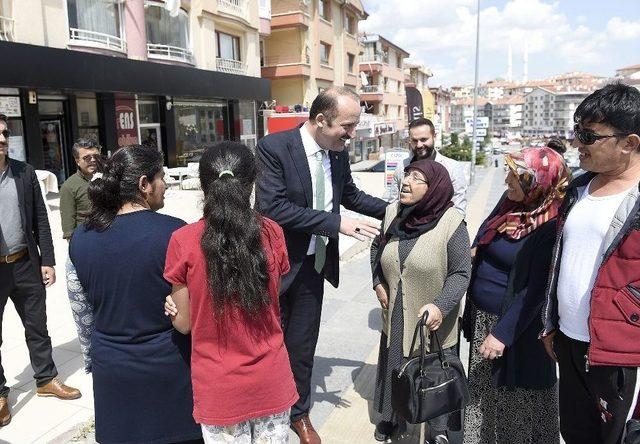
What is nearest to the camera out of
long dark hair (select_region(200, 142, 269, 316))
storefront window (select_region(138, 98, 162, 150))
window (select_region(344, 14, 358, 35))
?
long dark hair (select_region(200, 142, 269, 316))

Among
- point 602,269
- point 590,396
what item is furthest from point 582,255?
point 590,396

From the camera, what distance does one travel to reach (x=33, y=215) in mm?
3508

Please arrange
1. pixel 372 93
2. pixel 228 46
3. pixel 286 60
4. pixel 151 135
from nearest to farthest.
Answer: pixel 151 135
pixel 228 46
pixel 286 60
pixel 372 93

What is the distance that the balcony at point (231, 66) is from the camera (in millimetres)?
20844

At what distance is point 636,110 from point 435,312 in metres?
1.31

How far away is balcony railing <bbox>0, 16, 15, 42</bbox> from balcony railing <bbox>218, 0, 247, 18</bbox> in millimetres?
9391

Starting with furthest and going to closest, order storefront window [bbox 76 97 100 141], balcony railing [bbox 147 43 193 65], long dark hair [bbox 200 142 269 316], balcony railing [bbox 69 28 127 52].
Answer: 1. balcony railing [bbox 147 43 193 65]
2. storefront window [bbox 76 97 100 141]
3. balcony railing [bbox 69 28 127 52]
4. long dark hair [bbox 200 142 269 316]

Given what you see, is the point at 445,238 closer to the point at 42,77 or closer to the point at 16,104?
the point at 42,77

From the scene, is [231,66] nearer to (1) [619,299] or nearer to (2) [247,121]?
(2) [247,121]

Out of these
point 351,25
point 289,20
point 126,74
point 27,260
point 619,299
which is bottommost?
point 27,260

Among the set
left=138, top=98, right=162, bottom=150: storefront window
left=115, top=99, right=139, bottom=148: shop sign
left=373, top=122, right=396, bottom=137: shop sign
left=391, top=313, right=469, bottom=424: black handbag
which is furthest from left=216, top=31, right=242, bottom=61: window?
left=391, top=313, right=469, bottom=424: black handbag

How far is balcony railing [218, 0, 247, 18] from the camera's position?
2038cm

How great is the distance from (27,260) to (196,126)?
1838cm

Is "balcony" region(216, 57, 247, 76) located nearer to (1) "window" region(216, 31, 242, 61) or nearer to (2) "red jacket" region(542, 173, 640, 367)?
(1) "window" region(216, 31, 242, 61)
